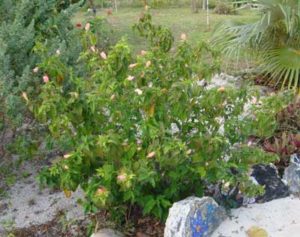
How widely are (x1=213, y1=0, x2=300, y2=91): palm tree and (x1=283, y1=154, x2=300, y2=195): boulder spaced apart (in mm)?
1540

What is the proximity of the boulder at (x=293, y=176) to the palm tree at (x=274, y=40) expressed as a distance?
1540mm

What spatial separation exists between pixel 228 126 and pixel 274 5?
8.70 feet

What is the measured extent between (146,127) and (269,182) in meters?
1.15

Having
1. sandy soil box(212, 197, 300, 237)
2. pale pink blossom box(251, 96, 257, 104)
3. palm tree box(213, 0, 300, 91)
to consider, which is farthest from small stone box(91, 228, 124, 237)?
palm tree box(213, 0, 300, 91)

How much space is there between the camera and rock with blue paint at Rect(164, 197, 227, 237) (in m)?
2.79

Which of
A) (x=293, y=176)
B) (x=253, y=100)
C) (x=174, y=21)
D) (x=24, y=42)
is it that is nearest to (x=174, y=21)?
(x=174, y=21)

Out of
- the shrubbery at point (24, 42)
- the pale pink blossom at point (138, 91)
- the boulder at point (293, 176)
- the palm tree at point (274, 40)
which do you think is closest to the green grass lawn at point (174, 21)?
the palm tree at point (274, 40)

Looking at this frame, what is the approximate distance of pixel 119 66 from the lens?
→ 277 cm

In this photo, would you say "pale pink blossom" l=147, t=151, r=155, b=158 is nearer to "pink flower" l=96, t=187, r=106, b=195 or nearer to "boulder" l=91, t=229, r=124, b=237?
"pink flower" l=96, t=187, r=106, b=195

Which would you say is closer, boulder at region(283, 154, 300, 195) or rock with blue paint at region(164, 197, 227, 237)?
rock with blue paint at region(164, 197, 227, 237)

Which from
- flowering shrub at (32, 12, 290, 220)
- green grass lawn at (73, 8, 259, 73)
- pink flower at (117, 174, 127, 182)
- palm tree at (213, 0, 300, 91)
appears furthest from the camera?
green grass lawn at (73, 8, 259, 73)

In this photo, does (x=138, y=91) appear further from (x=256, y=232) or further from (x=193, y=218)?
(x=256, y=232)

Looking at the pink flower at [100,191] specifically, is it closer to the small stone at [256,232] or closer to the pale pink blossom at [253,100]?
the small stone at [256,232]

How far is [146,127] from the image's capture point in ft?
8.91
